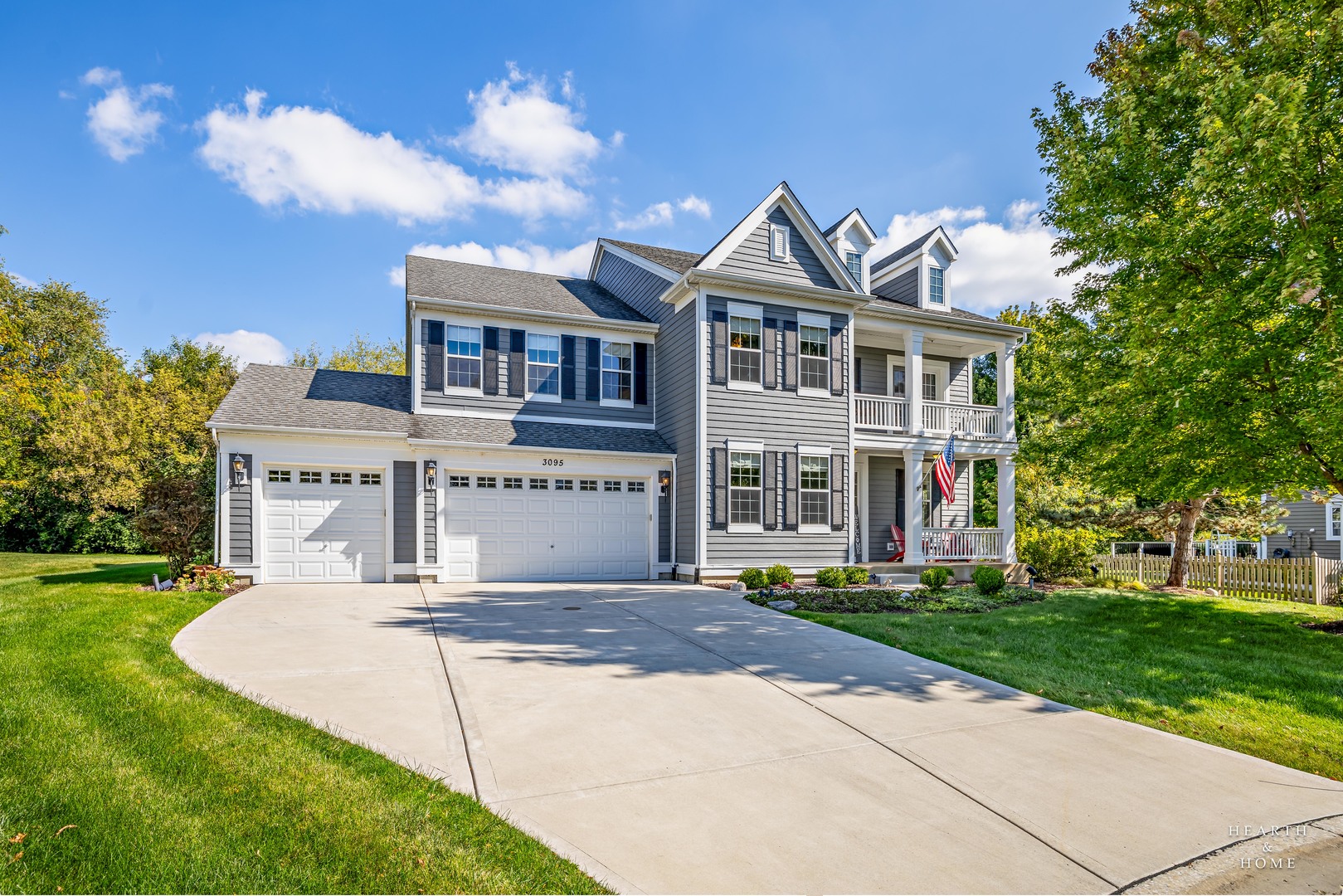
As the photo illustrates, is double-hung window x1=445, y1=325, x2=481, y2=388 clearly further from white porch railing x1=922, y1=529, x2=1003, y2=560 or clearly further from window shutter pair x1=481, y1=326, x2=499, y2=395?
white porch railing x1=922, y1=529, x2=1003, y2=560

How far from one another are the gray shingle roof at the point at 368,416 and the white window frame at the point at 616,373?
63 cm

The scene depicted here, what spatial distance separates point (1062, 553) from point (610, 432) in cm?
1235

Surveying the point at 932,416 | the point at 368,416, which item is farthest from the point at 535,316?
the point at 932,416

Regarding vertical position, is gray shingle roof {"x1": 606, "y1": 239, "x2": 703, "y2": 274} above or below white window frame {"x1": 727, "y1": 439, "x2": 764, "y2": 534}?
above

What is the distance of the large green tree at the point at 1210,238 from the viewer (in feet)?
29.3

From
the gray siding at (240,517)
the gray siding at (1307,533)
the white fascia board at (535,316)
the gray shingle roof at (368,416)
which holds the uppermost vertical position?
the white fascia board at (535,316)

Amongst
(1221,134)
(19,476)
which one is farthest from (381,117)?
(19,476)

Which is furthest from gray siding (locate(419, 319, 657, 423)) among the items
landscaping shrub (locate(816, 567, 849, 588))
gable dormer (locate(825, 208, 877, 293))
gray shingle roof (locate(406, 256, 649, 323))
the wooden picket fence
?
the wooden picket fence

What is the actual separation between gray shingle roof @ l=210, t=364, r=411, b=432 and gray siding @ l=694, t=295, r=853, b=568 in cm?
690

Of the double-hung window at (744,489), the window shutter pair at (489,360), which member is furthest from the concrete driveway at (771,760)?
the window shutter pair at (489,360)

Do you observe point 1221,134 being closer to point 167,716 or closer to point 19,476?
point 167,716

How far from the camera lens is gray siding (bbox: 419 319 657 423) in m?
16.0

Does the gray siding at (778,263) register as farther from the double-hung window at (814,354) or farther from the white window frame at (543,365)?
the white window frame at (543,365)

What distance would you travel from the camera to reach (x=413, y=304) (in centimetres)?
1560
